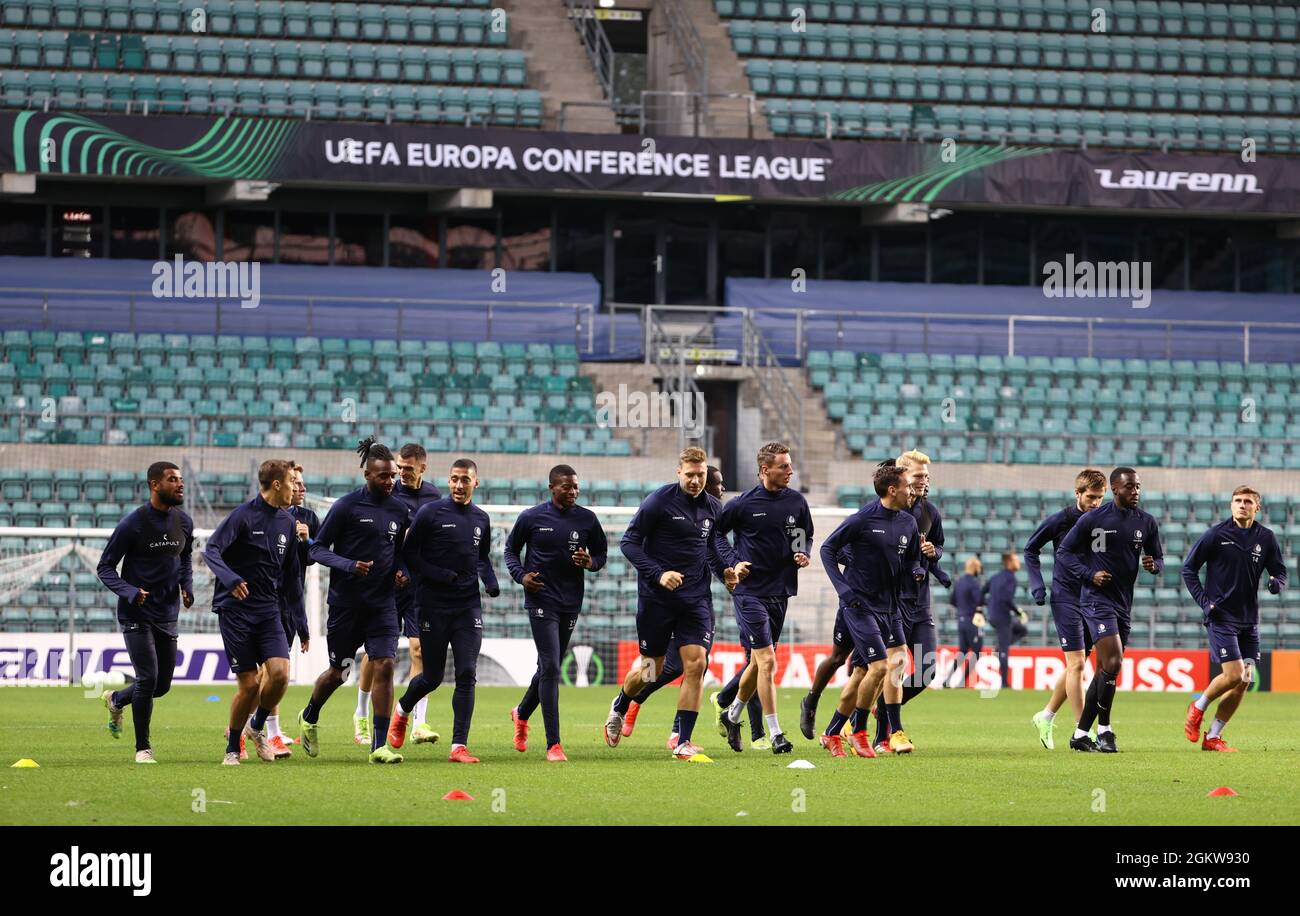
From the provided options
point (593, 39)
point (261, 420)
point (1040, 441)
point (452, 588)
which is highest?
point (593, 39)

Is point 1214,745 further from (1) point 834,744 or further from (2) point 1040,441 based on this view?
(2) point 1040,441

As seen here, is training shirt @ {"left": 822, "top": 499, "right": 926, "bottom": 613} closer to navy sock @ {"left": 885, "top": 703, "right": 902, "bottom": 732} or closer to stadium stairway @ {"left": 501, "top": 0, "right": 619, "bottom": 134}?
navy sock @ {"left": 885, "top": 703, "right": 902, "bottom": 732}

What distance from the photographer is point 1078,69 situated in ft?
130

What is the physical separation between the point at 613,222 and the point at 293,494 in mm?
24732

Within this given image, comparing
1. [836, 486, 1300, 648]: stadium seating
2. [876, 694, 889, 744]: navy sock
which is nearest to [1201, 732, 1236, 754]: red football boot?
[876, 694, 889, 744]: navy sock

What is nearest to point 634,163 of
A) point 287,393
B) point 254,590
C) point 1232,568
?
point 287,393

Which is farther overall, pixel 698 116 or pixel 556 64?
pixel 556 64

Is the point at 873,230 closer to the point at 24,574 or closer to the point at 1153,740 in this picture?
the point at 24,574

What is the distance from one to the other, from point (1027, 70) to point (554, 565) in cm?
2729

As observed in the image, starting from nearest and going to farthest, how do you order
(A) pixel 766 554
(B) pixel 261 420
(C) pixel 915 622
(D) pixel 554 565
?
1. (D) pixel 554 565
2. (A) pixel 766 554
3. (C) pixel 915 622
4. (B) pixel 261 420

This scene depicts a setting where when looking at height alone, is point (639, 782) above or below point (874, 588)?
below

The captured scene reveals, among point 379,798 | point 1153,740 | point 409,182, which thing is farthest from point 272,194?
point 379,798

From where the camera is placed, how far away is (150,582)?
13.9 meters

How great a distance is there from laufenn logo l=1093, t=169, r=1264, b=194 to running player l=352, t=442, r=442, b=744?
23.4m
